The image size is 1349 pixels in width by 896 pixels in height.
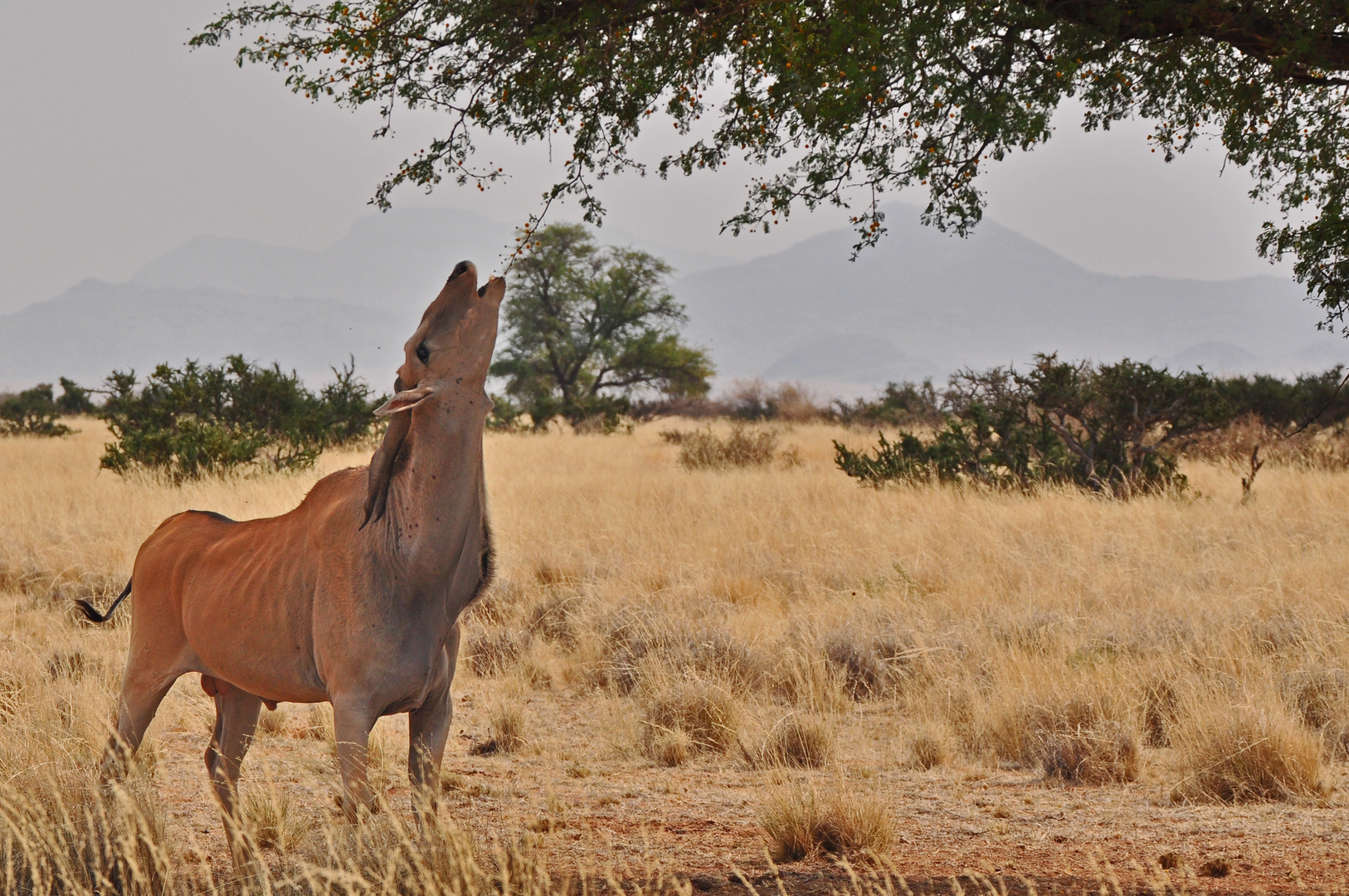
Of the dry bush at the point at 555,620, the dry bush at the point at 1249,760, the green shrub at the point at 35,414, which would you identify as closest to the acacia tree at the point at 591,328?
the green shrub at the point at 35,414

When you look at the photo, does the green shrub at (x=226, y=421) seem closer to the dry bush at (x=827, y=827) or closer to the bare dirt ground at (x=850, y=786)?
the bare dirt ground at (x=850, y=786)

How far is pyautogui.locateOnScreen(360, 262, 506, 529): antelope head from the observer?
10.5 feet

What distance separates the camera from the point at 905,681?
7309mm

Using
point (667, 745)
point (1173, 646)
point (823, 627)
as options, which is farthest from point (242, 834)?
point (1173, 646)

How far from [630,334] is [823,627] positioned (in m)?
44.8

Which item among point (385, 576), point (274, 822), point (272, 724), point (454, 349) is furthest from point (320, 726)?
point (454, 349)

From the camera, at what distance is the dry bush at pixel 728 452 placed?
21641 mm

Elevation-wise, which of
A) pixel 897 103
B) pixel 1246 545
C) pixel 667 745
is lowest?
pixel 667 745

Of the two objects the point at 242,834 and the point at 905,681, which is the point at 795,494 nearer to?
the point at 905,681

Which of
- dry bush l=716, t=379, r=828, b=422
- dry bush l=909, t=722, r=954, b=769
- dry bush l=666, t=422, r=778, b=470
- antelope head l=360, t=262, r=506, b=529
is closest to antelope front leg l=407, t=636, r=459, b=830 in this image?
antelope head l=360, t=262, r=506, b=529

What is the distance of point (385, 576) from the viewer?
3.43 metres

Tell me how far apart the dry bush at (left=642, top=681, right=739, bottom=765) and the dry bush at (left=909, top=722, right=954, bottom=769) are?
3.35ft

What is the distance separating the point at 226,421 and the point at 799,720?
55.3ft

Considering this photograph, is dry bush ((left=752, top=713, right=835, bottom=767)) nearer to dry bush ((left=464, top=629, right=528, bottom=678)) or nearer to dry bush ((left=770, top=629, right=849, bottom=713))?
dry bush ((left=770, top=629, right=849, bottom=713))
